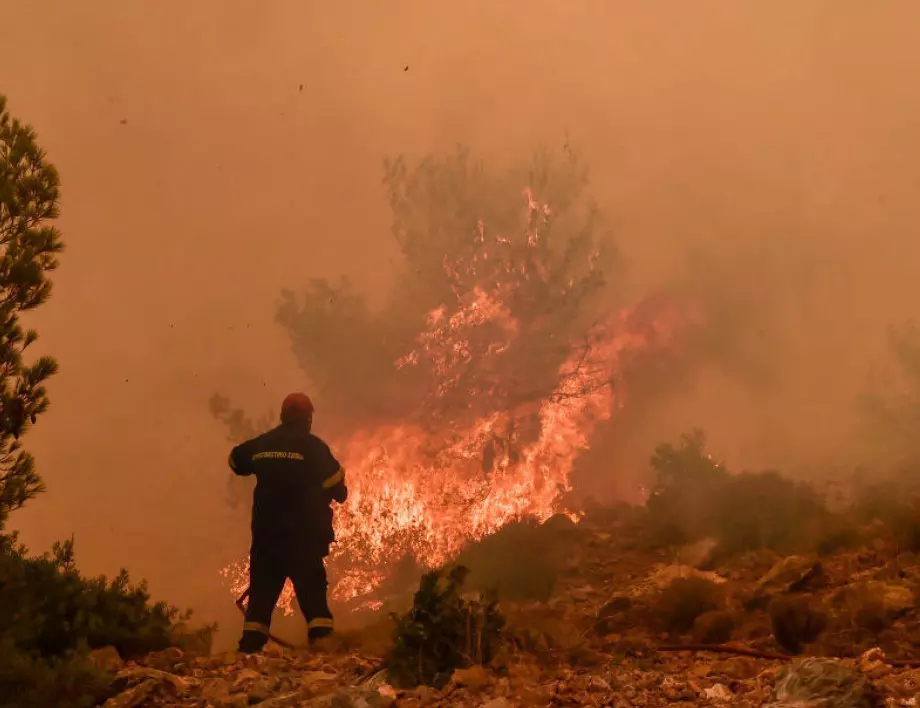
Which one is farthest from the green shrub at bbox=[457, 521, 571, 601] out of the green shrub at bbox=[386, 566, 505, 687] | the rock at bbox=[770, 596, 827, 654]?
the rock at bbox=[770, 596, 827, 654]

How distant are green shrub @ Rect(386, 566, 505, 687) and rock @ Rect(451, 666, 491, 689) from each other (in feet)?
1.21

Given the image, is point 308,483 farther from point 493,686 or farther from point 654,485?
point 654,485

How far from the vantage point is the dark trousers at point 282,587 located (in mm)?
10562

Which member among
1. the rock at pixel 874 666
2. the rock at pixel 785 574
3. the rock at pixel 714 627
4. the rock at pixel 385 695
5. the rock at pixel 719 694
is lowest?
the rock at pixel 719 694

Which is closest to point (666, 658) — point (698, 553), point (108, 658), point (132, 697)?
point (132, 697)

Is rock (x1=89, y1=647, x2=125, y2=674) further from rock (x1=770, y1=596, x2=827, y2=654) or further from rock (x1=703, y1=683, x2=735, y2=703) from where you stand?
rock (x1=770, y1=596, x2=827, y2=654)

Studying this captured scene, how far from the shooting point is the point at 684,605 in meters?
9.31

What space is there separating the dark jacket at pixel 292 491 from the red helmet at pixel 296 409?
28cm

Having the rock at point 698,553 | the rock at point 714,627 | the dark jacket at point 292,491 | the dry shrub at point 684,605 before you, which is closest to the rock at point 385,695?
the rock at point 714,627

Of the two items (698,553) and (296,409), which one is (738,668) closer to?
(698,553)

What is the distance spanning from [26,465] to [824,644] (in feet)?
27.5

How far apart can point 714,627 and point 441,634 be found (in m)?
3.47

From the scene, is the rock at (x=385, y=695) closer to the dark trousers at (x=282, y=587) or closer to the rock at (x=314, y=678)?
the rock at (x=314, y=678)

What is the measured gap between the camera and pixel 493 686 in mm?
6457
